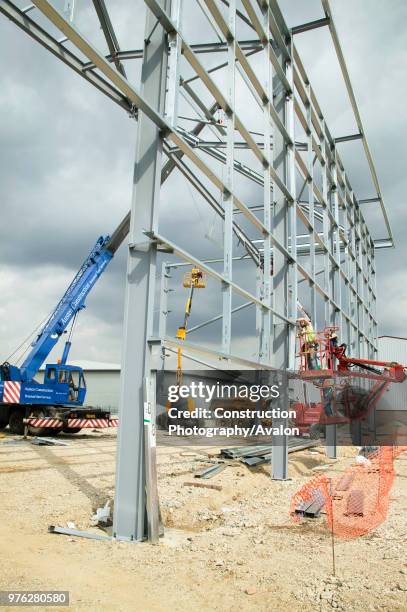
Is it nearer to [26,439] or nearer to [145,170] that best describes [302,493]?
[145,170]

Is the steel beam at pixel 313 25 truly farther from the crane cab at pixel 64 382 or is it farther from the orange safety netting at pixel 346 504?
the crane cab at pixel 64 382

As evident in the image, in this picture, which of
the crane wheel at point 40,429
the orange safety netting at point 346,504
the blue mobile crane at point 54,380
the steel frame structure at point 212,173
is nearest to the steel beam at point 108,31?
the steel frame structure at point 212,173

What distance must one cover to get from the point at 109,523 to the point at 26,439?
33.8ft

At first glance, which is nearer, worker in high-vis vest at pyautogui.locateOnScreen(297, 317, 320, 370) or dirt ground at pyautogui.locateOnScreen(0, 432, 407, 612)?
dirt ground at pyautogui.locateOnScreen(0, 432, 407, 612)

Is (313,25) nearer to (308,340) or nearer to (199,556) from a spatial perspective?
(308,340)

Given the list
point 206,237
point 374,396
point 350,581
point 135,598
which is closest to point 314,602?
point 350,581

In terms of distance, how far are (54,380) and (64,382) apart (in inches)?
13.4

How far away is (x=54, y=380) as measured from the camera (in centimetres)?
1628

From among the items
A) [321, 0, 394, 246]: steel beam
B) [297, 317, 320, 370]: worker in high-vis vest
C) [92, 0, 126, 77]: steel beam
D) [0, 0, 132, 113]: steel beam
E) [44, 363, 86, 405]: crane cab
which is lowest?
[44, 363, 86, 405]: crane cab

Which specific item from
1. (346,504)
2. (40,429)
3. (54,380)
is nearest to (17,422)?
(40,429)

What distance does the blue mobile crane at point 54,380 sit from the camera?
615 inches

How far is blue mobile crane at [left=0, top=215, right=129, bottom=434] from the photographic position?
51.2 feet

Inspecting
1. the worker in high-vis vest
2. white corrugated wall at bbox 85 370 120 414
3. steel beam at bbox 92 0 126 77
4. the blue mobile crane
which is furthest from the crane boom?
white corrugated wall at bbox 85 370 120 414

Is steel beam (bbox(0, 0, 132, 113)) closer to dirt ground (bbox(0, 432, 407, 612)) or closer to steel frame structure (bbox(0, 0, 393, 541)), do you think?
steel frame structure (bbox(0, 0, 393, 541))
